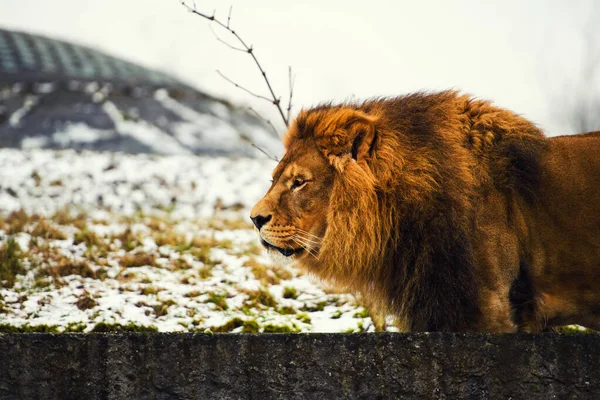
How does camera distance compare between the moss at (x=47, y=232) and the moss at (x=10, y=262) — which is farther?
the moss at (x=47, y=232)

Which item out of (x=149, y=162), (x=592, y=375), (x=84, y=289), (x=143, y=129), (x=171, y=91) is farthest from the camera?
(x=171, y=91)

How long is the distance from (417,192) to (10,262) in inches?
141

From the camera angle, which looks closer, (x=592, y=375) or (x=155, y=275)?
(x=592, y=375)

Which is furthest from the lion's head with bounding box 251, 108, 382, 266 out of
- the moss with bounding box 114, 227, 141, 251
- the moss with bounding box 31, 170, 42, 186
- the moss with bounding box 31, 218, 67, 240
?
the moss with bounding box 31, 170, 42, 186

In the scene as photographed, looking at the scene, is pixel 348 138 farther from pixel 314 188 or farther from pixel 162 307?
pixel 162 307

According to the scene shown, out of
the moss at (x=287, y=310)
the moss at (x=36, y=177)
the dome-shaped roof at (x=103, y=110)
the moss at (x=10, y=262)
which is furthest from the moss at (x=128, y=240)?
the dome-shaped roof at (x=103, y=110)

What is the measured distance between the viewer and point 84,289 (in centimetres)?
515

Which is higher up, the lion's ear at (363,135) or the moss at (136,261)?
the lion's ear at (363,135)

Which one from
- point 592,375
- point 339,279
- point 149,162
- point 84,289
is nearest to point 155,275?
point 84,289

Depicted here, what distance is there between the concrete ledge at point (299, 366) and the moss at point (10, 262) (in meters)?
2.73

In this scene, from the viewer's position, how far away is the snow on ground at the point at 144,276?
479cm

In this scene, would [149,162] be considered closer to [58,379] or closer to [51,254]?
[51,254]

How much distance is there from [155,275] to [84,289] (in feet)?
2.65

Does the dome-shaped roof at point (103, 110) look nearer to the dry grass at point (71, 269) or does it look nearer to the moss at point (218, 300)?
the dry grass at point (71, 269)
